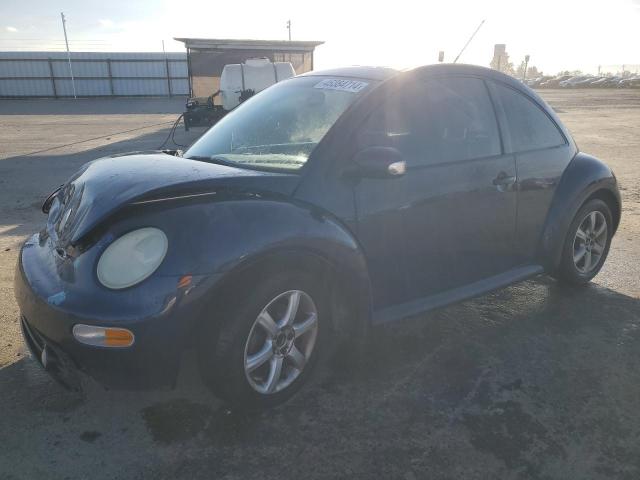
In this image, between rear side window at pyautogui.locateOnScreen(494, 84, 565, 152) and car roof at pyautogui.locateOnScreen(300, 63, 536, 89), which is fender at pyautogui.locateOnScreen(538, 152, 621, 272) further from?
car roof at pyautogui.locateOnScreen(300, 63, 536, 89)

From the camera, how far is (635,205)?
21.5 feet

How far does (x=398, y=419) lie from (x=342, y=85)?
1.83 meters

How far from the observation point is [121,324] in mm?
1995

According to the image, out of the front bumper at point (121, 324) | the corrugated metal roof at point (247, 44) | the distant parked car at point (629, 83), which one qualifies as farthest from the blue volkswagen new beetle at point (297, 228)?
the distant parked car at point (629, 83)

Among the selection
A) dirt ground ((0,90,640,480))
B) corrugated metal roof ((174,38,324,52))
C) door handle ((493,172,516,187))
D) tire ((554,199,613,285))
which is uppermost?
corrugated metal roof ((174,38,324,52))

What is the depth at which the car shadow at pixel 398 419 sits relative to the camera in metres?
2.15

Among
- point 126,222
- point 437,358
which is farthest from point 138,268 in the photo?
point 437,358

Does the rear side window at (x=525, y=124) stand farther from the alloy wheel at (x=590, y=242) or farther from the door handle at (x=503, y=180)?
the alloy wheel at (x=590, y=242)

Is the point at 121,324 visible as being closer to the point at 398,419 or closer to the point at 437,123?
the point at 398,419

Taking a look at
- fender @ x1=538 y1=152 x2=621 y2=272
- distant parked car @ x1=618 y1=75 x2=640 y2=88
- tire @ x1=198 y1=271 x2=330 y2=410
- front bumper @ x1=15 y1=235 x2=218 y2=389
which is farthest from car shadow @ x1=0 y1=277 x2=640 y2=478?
distant parked car @ x1=618 y1=75 x2=640 y2=88

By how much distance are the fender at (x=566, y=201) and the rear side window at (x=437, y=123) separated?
0.71 meters

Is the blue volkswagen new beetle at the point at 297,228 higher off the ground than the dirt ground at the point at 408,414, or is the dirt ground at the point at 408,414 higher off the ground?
the blue volkswagen new beetle at the point at 297,228

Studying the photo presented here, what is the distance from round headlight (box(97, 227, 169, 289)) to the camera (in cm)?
205

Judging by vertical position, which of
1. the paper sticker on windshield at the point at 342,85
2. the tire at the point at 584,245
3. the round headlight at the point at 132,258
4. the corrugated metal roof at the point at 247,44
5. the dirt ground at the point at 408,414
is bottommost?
the dirt ground at the point at 408,414
